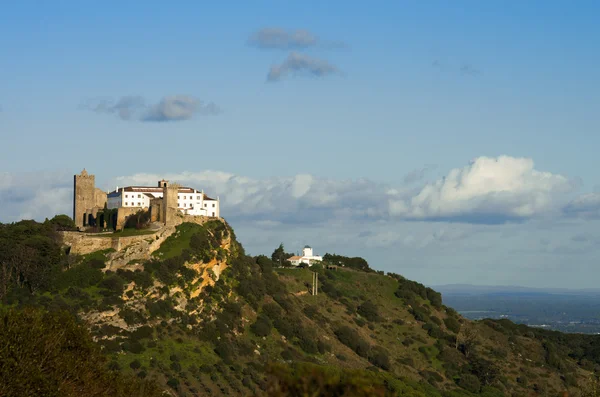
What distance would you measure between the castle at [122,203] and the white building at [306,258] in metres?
39.0

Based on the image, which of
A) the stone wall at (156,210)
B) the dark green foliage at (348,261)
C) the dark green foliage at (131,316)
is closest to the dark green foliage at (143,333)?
the dark green foliage at (131,316)

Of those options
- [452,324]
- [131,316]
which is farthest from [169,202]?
[452,324]

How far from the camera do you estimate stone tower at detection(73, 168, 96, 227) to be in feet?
354

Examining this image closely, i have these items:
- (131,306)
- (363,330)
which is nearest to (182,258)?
(131,306)

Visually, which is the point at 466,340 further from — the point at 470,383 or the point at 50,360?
the point at 50,360

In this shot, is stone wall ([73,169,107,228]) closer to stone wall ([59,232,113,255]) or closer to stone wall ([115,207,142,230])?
stone wall ([115,207,142,230])

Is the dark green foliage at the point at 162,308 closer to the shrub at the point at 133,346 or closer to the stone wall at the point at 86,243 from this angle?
the shrub at the point at 133,346

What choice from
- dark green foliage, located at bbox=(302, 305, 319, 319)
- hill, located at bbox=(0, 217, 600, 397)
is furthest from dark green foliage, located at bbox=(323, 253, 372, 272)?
dark green foliage, located at bbox=(302, 305, 319, 319)

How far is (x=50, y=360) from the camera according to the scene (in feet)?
155

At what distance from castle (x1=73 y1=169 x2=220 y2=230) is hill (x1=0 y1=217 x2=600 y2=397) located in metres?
3.14

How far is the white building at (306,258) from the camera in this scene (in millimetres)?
146038

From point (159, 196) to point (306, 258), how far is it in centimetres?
4806

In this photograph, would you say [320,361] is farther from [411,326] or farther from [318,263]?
[318,263]

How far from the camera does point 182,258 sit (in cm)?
9562
